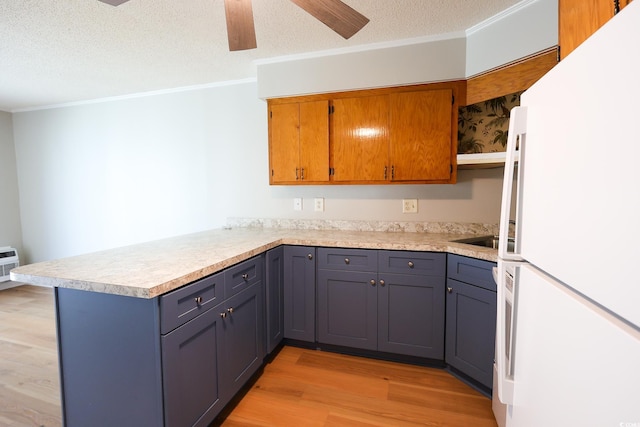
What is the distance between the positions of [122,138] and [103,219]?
3.41 feet

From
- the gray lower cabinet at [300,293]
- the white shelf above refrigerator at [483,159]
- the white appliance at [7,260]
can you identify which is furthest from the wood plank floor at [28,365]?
the white shelf above refrigerator at [483,159]

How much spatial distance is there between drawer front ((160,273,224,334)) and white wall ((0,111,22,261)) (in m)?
4.30

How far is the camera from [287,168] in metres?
2.54

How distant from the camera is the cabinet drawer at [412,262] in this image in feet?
6.47

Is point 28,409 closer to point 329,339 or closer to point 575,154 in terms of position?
point 329,339

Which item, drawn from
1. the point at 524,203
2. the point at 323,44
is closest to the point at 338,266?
the point at 524,203

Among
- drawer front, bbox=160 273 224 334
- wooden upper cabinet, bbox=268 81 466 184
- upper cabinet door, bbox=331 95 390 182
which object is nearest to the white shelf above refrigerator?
wooden upper cabinet, bbox=268 81 466 184

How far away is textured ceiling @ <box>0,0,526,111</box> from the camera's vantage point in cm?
175

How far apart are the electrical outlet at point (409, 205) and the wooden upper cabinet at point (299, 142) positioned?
28.5 inches

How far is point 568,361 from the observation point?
1.77ft

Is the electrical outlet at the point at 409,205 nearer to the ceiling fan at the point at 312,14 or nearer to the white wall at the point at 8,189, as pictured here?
the ceiling fan at the point at 312,14

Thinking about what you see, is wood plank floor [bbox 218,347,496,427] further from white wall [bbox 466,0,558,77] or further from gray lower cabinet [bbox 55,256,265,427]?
white wall [bbox 466,0,558,77]

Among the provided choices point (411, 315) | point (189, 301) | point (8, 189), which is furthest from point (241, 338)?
point (8, 189)

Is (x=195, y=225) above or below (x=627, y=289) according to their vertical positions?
below
